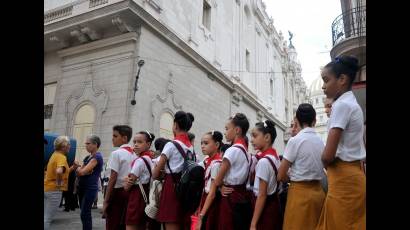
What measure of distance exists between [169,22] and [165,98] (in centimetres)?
322

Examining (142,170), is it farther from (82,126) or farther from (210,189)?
(82,126)

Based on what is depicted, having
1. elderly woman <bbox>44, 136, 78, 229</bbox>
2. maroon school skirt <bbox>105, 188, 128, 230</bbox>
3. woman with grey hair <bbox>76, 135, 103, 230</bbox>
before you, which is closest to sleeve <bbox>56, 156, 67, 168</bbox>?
elderly woman <bbox>44, 136, 78, 229</bbox>

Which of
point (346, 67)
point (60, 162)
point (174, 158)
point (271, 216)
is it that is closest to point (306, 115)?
point (346, 67)

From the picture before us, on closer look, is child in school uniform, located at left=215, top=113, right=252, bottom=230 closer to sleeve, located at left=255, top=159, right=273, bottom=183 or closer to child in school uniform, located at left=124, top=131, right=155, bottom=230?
sleeve, located at left=255, top=159, right=273, bottom=183

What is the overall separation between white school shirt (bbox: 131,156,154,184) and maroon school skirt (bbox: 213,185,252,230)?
54.2 inches

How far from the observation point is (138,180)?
14.1ft

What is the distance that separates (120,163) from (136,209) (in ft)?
2.29

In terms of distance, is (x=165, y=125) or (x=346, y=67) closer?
(x=346, y=67)

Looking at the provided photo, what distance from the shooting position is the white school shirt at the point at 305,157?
2.74 meters

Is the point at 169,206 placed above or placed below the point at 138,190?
below

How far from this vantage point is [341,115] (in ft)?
7.50
